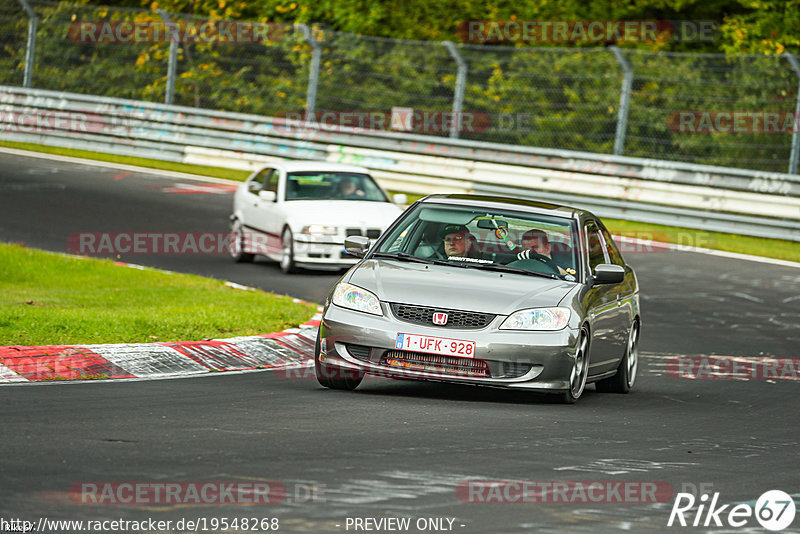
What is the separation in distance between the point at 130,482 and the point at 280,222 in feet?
39.6

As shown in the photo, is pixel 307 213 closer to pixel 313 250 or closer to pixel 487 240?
pixel 313 250

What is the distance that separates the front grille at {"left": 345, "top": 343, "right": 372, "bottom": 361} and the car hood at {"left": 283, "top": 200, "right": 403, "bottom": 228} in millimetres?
8269

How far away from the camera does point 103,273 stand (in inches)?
643

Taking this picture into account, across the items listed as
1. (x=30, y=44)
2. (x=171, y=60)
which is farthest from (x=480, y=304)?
(x=30, y=44)

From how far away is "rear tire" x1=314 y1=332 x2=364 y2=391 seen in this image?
32.5ft

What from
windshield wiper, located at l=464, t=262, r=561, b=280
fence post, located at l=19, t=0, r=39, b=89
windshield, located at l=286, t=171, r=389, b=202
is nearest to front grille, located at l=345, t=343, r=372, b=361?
windshield wiper, located at l=464, t=262, r=561, b=280

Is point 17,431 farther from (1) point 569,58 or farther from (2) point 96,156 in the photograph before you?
(2) point 96,156

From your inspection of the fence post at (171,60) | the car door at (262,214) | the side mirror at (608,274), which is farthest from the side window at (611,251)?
A: the fence post at (171,60)

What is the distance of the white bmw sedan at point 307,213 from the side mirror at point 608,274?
7.51 metres

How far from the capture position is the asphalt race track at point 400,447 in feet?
20.1

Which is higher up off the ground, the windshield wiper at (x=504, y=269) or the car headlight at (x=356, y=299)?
the windshield wiper at (x=504, y=269)

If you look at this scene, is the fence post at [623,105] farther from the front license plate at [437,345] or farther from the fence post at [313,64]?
the front license plate at [437,345]

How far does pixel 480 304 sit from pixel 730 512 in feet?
11.1

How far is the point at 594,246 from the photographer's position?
11.3 m
